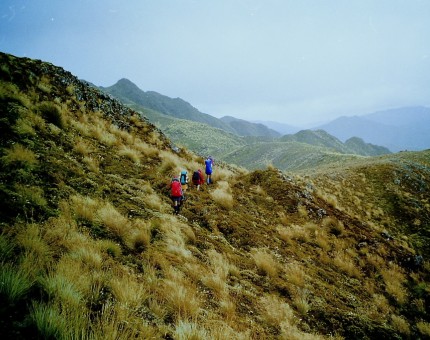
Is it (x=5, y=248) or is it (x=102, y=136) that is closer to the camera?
(x=5, y=248)

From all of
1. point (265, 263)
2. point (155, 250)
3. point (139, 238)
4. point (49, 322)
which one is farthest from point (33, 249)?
point (265, 263)

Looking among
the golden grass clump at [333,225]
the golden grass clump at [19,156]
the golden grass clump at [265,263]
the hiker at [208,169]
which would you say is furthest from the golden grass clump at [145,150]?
the golden grass clump at [333,225]

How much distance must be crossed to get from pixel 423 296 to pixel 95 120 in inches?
647

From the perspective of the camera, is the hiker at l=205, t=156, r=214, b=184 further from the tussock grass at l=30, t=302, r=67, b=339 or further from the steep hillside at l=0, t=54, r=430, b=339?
the tussock grass at l=30, t=302, r=67, b=339

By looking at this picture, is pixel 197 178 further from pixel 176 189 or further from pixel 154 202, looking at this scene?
pixel 154 202

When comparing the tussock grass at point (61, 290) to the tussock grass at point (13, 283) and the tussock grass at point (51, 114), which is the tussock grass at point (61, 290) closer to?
the tussock grass at point (13, 283)

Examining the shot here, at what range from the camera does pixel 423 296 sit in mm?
9219

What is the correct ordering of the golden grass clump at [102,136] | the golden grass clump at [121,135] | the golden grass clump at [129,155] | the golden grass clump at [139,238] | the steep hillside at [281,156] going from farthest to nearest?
1. the steep hillside at [281,156]
2. the golden grass clump at [121,135]
3. the golden grass clump at [102,136]
4. the golden grass clump at [129,155]
5. the golden grass clump at [139,238]

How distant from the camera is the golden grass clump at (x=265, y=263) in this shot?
24.6 feet

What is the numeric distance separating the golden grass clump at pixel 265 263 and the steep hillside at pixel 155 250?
4cm

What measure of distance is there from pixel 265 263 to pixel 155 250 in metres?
3.34

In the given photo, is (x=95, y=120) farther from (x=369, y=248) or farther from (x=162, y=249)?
(x=369, y=248)

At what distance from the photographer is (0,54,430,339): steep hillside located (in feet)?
11.6

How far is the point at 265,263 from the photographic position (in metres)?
7.67
